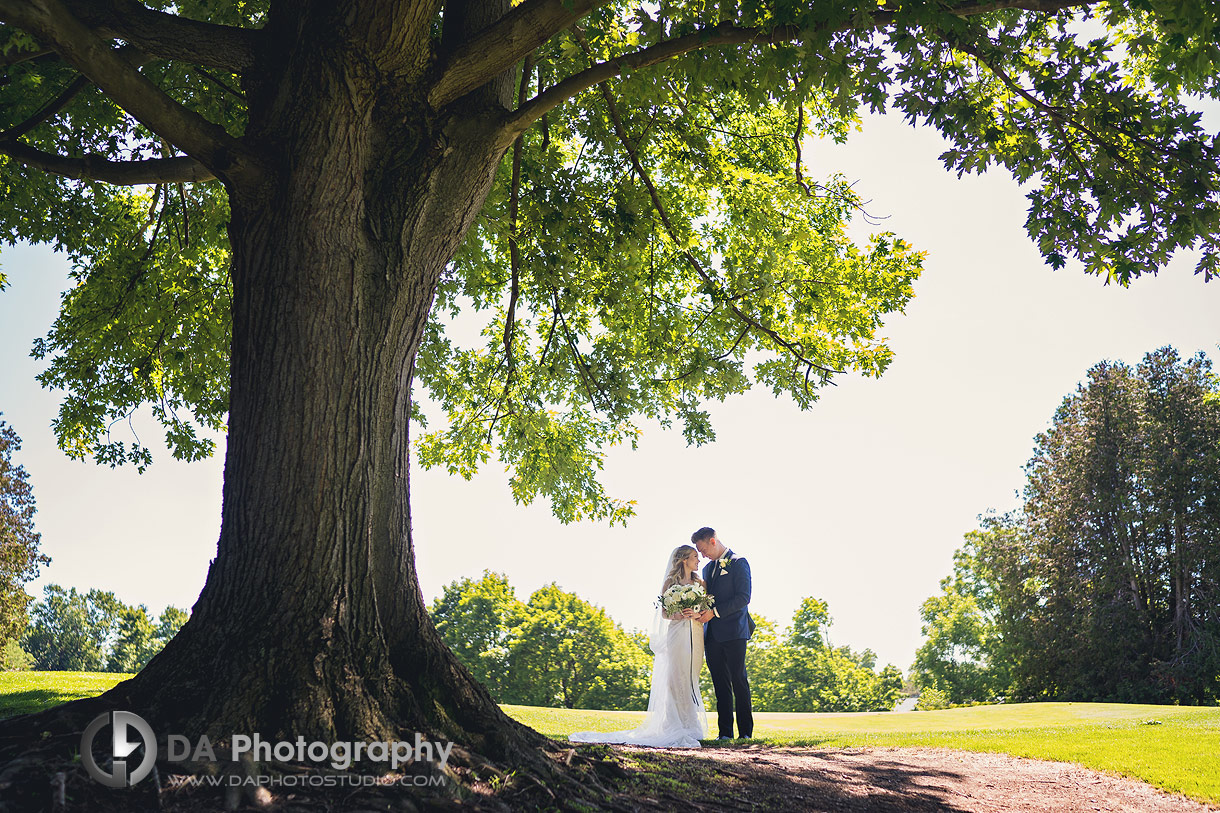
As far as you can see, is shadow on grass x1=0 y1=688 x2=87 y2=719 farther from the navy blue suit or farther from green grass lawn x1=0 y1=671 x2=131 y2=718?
the navy blue suit

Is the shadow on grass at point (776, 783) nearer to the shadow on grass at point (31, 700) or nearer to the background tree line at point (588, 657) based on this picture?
the shadow on grass at point (31, 700)

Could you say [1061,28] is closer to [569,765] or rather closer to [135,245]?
[569,765]

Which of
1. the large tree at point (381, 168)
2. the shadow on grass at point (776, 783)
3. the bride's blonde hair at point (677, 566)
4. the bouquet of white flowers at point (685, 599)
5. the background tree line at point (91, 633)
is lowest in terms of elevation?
the background tree line at point (91, 633)

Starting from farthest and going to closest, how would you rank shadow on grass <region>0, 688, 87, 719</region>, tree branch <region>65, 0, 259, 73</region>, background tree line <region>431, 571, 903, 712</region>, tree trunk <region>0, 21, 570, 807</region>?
1. background tree line <region>431, 571, 903, 712</region>
2. shadow on grass <region>0, 688, 87, 719</region>
3. tree branch <region>65, 0, 259, 73</region>
4. tree trunk <region>0, 21, 570, 807</region>

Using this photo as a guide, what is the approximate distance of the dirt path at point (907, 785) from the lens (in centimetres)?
526

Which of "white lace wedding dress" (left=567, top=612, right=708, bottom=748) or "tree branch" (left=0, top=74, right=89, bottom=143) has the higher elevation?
"tree branch" (left=0, top=74, right=89, bottom=143)

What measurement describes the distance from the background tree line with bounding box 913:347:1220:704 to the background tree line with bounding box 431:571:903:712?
26.5 ft

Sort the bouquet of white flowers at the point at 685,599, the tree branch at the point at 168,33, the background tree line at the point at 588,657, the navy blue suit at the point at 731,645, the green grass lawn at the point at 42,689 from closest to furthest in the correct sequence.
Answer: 1. the tree branch at the point at 168,33
2. the green grass lawn at the point at 42,689
3. the navy blue suit at the point at 731,645
4. the bouquet of white flowers at the point at 685,599
5. the background tree line at the point at 588,657

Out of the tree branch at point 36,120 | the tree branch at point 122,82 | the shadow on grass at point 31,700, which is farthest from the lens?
the shadow on grass at point 31,700

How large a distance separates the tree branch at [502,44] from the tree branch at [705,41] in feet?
1.23

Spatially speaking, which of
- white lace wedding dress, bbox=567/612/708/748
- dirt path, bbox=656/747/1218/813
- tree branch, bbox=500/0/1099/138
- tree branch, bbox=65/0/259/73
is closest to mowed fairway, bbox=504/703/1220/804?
dirt path, bbox=656/747/1218/813
